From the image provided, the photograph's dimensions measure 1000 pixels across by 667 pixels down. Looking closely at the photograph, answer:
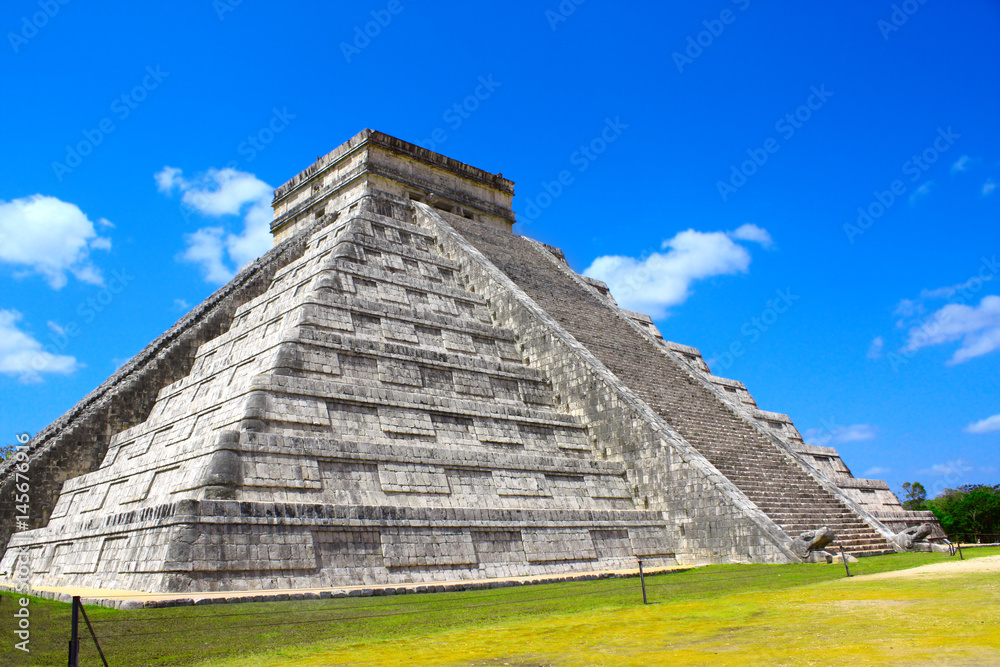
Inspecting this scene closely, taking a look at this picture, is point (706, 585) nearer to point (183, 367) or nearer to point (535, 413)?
point (535, 413)

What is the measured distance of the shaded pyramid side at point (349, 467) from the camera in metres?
8.91

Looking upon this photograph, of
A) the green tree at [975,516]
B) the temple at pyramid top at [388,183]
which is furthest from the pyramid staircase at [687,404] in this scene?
the green tree at [975,516]

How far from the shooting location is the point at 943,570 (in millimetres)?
9117

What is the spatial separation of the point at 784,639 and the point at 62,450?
13.8 m

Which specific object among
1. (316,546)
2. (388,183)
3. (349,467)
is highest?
(388,183)

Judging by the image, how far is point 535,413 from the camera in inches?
537

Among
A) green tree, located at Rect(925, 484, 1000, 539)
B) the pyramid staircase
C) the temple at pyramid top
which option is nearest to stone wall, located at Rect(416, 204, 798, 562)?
the pyramid staircase

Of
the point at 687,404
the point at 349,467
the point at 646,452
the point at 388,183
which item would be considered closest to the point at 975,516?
the point at 687,404

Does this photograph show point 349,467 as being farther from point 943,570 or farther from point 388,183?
point 388,183

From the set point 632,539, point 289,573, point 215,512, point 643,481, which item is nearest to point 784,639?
point 289,573

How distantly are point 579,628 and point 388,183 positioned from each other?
17.3m

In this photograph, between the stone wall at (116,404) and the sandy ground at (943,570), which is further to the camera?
the stone wall at (116,404)

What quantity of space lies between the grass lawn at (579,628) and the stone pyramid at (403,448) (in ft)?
5.81

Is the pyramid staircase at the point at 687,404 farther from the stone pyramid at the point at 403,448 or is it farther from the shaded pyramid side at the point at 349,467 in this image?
the shaded pyramid side at the point at 349,467
